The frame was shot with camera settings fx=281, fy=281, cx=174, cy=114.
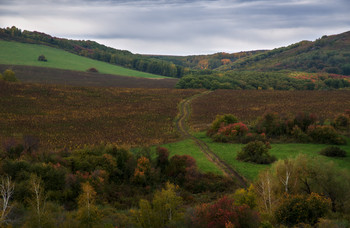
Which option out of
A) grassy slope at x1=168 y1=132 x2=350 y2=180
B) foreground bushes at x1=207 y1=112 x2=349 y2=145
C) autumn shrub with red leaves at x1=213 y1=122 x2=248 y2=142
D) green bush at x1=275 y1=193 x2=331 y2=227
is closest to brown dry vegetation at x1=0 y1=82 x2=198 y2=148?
grassy slope at x1=168 y1=132 x2=350 y2=180

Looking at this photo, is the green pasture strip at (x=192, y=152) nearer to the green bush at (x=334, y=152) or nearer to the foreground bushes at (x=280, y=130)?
the foreground bushes at (x=280, y=130)

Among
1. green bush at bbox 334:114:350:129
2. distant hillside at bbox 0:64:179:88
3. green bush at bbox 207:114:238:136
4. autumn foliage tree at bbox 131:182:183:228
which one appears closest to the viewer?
autumn foliage tree at bbox 131:182:183:228

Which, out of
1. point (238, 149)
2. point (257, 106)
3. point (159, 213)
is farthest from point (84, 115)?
point (159, 213)

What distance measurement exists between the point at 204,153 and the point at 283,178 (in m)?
15.4

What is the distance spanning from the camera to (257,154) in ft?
111

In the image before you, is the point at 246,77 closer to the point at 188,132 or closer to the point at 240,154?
the point at 188,132

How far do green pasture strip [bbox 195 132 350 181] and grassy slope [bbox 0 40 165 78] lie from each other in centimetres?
10148

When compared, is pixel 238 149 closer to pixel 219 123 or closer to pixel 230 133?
pixel 230 133

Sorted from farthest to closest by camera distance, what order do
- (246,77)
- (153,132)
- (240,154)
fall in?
(246,77) → (153,132) → (240,154)

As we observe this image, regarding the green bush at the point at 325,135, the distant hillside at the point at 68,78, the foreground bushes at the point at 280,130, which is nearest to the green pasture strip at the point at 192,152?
the foreground bushes at the point at 280,130

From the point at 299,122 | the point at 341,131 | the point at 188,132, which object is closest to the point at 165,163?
the point at 188,132

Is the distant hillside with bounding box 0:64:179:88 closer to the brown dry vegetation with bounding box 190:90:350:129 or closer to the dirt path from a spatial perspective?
the brown dry vegetation with bounding box 190:90:350:129

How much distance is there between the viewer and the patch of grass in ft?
105

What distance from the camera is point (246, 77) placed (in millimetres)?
133875
